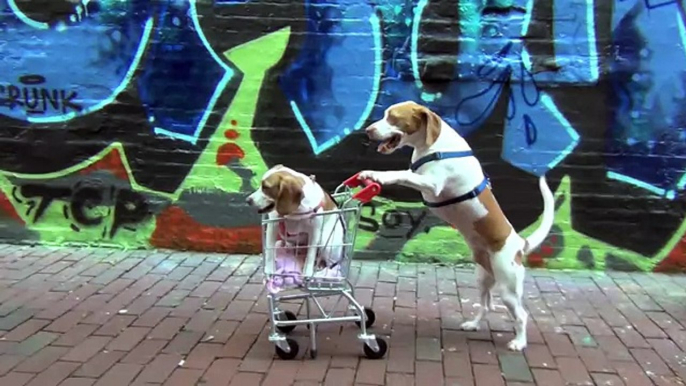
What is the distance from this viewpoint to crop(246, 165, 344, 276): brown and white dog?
4.10 m

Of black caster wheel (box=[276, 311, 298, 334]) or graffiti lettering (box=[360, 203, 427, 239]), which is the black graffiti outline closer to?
graffiti lettering (box=[360, 203, 427, 239])

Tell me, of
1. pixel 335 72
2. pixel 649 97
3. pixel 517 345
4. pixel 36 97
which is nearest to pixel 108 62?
pixel 36 97

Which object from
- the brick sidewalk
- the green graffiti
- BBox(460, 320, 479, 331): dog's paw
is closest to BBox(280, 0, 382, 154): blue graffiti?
the green graffiti

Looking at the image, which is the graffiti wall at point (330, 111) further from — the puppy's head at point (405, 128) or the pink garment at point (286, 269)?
the pink garment at point (286, 269)

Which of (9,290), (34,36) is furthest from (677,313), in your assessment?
(34,36)

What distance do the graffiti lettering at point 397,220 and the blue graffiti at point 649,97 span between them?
1784 mm

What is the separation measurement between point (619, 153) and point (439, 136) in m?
2.71

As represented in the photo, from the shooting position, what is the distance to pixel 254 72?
21.6 ft

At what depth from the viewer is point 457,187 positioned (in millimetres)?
4477

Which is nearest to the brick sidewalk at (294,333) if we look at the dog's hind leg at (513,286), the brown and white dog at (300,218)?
the dog's hind leg at (513,286)

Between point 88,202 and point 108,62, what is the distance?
1338 mm

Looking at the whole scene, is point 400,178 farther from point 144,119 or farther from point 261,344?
point 144,119

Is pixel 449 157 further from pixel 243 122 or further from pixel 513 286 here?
pixel 243 122

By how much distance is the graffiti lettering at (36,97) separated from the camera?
266 inches
